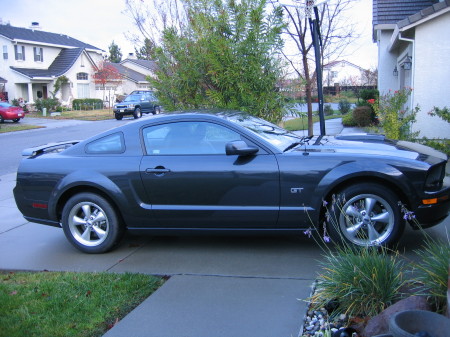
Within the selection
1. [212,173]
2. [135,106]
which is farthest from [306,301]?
[135,106]

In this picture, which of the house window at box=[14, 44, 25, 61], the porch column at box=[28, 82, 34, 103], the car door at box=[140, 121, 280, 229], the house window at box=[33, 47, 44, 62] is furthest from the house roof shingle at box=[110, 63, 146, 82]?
the car door at box=[140, 121, 280, 229]

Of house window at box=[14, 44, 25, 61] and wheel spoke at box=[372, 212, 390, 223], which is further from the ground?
house window at box=[14, 44, 25, 61]

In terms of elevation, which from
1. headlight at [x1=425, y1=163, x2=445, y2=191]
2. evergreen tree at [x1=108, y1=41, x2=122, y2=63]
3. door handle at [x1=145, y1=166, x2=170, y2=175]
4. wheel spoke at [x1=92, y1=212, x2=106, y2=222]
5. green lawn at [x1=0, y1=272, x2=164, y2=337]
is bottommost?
green lawn at [x1=0, y1=272, x2=164, y2=337]

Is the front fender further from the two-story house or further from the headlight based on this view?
the two-story house

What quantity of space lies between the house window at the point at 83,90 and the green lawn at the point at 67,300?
4698 cm

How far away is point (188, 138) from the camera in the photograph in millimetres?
5418

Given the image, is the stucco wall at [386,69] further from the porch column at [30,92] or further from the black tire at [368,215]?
the porch column at [30,92]

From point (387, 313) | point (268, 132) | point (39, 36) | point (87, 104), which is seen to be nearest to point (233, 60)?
point (268, 132)

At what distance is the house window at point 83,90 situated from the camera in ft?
162

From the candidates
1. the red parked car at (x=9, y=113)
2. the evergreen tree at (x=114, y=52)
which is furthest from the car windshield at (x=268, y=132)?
the evergreen tree at (x=114, y=52)

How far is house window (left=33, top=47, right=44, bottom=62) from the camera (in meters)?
46.1

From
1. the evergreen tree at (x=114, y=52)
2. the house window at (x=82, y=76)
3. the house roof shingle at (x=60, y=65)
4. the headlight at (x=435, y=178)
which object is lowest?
the headlight at (x=435, y=178)

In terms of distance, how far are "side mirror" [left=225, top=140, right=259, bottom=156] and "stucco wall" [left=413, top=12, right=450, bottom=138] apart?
918 centimetres

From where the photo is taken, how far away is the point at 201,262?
5.09m
